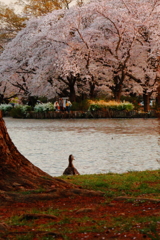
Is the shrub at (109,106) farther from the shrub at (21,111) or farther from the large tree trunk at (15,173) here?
the large tree trunk at (15,173)

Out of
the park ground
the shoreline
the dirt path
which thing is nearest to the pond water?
the park ground

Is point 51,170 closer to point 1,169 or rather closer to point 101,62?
point 1,169

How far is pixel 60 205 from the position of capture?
26.2ft

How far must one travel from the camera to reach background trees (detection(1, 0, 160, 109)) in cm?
4812

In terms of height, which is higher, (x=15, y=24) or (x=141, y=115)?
(x=15, y=24)

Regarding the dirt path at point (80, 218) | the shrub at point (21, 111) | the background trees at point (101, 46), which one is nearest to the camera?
the dirt path at point (80, 218)

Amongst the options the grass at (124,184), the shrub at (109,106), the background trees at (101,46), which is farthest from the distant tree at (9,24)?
the grass at (124,184)

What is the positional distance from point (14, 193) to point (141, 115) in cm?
3920

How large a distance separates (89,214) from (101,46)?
43592 mm

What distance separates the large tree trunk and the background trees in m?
38.5

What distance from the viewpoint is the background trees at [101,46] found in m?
48.1

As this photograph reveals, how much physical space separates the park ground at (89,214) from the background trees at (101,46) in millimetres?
38869

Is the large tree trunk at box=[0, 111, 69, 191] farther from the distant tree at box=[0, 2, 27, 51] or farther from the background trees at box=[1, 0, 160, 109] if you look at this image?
the distant tree at box=[0, 2, 27, 51]

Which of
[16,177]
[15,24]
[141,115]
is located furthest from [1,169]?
[15,24]
